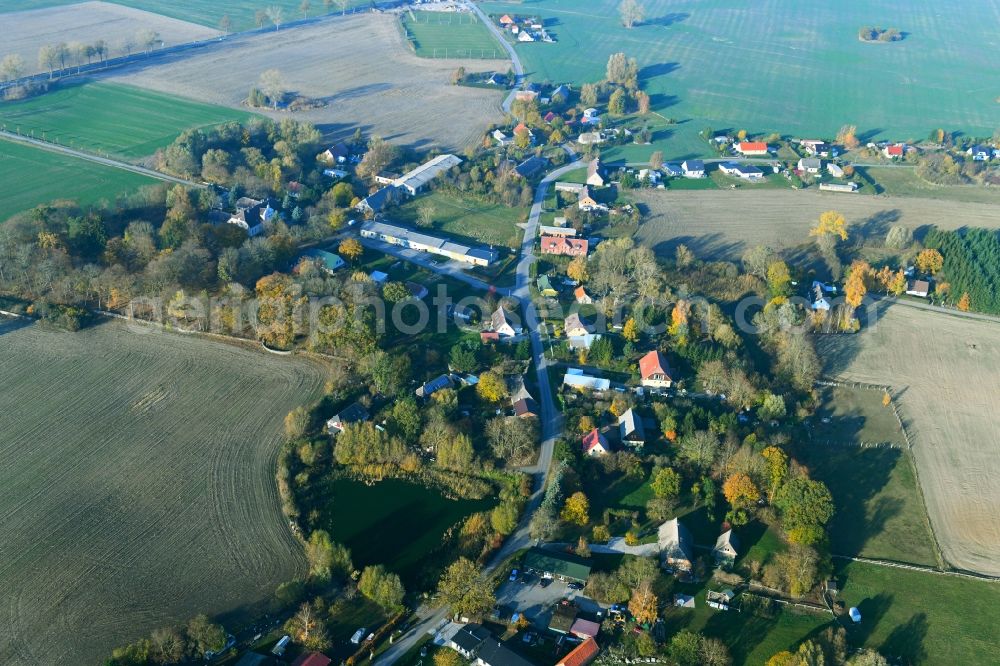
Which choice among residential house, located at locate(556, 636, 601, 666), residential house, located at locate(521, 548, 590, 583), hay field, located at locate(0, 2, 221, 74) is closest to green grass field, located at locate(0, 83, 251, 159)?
hay field, located at locate(0, 2, 221, 74)

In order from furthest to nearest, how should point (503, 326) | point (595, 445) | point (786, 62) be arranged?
1. point (786, 62)
2. point (503, 326)
3. point (595, 445)

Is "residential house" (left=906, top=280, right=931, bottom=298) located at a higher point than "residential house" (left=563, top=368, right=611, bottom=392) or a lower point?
higher

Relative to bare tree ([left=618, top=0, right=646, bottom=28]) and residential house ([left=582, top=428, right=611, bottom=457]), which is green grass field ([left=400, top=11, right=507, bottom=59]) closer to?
bare tree ([left=618, top=0, right=646, bottom=28])

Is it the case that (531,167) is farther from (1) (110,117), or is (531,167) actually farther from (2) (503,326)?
(1) (110,117)

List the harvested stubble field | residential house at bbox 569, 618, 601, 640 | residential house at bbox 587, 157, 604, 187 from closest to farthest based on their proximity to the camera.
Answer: residential house at bbox 569, 618, 601, 640 → residential house at bbox 587, 157, 604, 187 → the harvested stubble field

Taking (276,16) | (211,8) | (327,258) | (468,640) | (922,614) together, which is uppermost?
(211,8)

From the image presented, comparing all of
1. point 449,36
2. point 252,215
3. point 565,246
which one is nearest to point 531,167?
point 565,246
